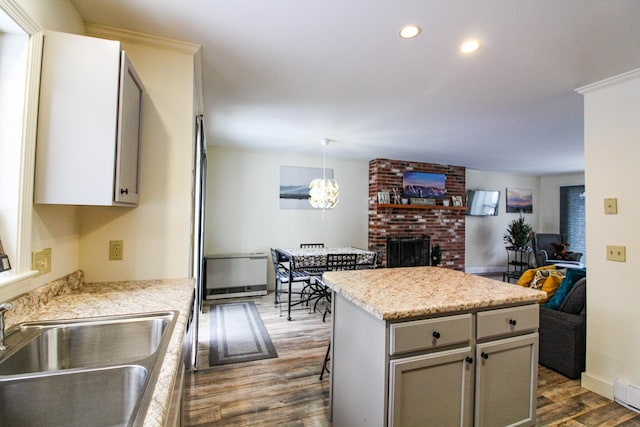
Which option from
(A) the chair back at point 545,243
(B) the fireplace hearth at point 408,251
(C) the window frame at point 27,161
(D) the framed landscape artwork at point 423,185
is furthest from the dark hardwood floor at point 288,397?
(A) the chair back at point 545,243

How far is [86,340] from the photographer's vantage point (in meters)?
1.22

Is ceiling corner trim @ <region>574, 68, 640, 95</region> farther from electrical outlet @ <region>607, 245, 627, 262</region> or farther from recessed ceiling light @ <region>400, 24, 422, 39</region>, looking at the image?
recessed ceiling light @ <region>400, 24, 422, 39</region>

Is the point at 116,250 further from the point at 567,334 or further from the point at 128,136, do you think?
the point at 567,334

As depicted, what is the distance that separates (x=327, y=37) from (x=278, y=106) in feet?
4.34

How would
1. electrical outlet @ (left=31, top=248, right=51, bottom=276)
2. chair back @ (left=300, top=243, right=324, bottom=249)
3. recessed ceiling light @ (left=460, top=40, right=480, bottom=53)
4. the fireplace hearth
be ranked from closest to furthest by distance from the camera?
electrical outlet @ (left=31, top=248, right=51, bottom=276) < recessed ceiling light @ (left=460, top=40, right=480, bottom=53) < chair back @ (left=300, top=243, right=324, bottom=249) < the fireplace hearth

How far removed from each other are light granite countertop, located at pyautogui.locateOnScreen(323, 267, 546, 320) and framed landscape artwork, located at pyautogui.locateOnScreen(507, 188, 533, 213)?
6.31 m

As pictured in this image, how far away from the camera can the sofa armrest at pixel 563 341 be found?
2.51 metres

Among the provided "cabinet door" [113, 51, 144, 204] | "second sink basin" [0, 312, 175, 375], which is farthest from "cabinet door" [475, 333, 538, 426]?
"cabinet door" [113, 51, 144, 204]

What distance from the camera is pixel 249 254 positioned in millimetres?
5012

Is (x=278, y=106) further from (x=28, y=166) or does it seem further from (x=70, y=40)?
(x=28, y=166)

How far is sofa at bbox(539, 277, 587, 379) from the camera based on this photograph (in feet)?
8.23

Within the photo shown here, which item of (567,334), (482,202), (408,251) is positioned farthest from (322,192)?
(482,202)

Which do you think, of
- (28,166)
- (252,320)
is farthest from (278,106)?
(252,320)

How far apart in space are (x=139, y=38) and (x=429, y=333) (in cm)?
239
